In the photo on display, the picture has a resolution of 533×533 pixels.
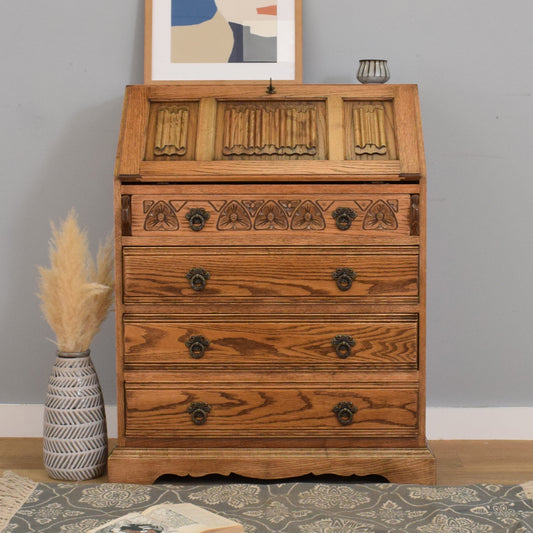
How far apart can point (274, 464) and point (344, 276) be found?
2.26 ft

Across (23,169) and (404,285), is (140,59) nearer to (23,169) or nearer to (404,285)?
(23,169)

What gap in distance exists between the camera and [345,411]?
105 inches

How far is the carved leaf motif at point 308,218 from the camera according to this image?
2.64 m

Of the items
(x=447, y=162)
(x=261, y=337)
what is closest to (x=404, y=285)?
(x=261, y=337)

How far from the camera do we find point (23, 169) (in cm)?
325

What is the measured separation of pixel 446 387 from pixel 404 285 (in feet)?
2.75

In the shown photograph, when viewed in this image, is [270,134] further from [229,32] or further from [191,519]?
[191,519]

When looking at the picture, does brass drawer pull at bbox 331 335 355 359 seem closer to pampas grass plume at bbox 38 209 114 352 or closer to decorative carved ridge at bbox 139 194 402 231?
decorative carved ridge at bbox 139 194 402 231

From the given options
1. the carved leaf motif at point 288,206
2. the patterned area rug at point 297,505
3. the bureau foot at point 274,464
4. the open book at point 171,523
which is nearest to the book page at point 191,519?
the open book at point 171,523

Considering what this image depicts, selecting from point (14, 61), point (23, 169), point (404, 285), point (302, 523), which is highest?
point (14, 61)

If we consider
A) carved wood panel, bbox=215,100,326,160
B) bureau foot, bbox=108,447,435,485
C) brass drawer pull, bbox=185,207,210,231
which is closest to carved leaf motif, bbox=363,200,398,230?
carved wood panel, bbox=215,100,326,160

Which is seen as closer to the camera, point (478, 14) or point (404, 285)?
point (404, 285)

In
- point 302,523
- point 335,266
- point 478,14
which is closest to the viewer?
point 302,523

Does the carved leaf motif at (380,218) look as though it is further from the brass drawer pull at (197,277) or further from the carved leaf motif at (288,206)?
the brass drawer pull at (197,277)
